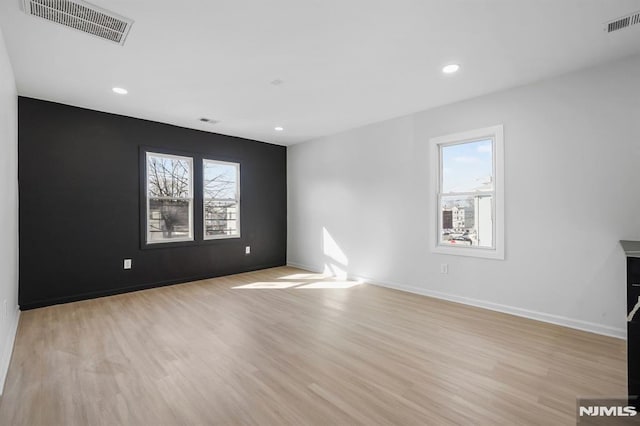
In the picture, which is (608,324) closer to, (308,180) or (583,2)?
(583,2)

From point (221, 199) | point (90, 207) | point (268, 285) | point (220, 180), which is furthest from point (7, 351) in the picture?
point (220, 180)

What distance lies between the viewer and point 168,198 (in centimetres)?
505

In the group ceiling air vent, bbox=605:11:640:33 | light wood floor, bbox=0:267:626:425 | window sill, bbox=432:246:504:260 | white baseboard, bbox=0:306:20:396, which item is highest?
ceiling air vent, bbox=605:11:640:33

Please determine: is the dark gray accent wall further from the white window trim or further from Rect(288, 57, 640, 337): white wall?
the white window trim

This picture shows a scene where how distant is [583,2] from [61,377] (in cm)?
457

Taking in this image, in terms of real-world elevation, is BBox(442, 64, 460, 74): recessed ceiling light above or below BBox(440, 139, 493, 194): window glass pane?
above

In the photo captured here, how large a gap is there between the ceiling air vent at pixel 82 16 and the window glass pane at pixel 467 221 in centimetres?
398

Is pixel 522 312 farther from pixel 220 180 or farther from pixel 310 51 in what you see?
pixel 220 180

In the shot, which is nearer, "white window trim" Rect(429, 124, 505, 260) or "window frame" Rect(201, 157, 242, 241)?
"white window trim" Rect(429, 124, 505, 260)

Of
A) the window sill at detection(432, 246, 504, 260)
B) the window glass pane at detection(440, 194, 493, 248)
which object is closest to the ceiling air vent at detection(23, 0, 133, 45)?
the window glass pane at detection(440, 194, 493, 248)

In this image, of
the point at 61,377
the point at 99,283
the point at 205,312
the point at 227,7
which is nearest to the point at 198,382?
the point at 61,377

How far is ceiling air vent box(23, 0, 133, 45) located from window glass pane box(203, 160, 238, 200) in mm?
3122

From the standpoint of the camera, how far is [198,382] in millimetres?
2150

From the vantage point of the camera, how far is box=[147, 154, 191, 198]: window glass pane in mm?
4930
